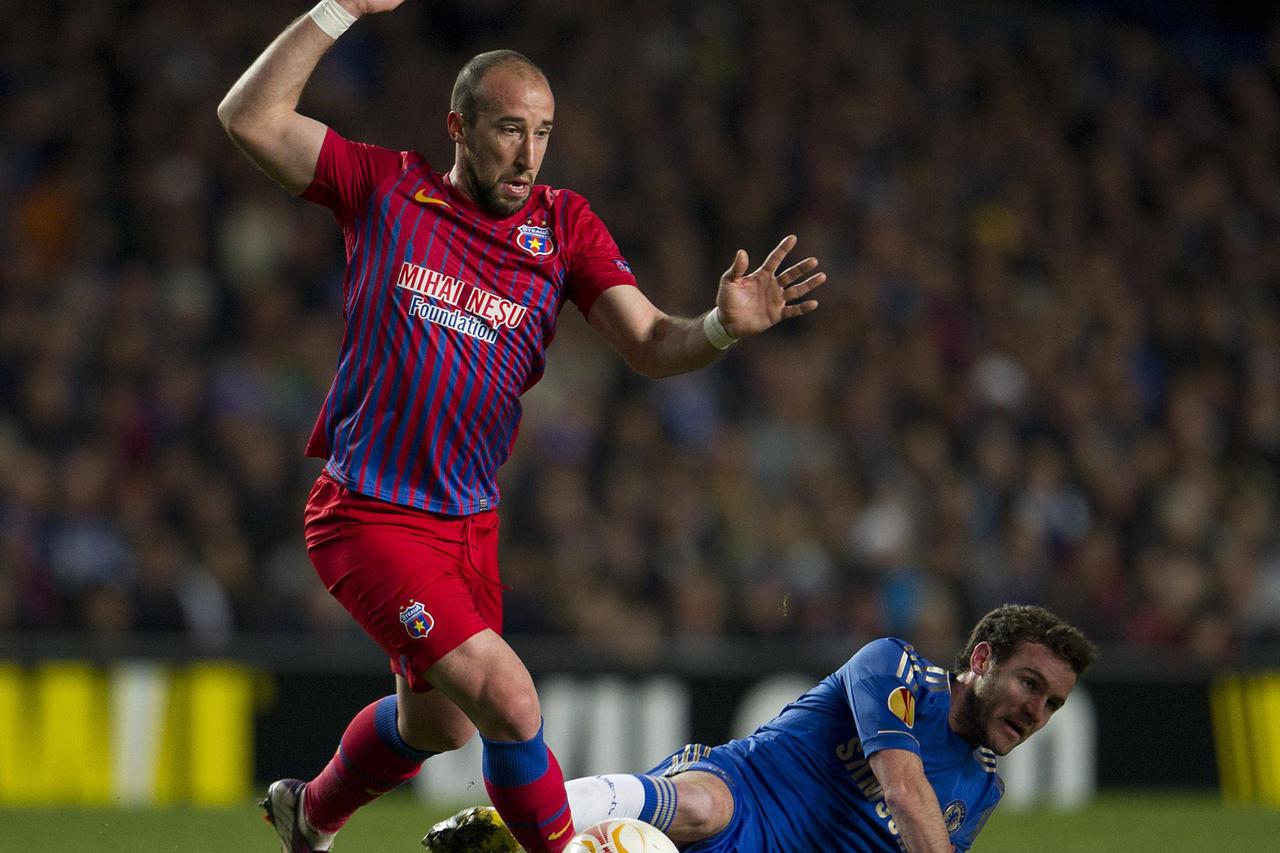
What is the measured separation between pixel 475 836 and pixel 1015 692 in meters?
1.59

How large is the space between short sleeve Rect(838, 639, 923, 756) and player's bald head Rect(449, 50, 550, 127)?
1877 millimetres

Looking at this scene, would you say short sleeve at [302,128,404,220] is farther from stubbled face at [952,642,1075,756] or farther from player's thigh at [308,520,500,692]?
stubbled face at [952,642,1075,756]

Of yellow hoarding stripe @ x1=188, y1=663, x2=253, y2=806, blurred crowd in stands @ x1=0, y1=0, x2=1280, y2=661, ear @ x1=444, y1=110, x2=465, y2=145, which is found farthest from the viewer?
blurred crowd in stands @ x1=0, y1=0, x2=1280, y2=661

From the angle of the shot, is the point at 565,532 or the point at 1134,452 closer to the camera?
the point at 565,532

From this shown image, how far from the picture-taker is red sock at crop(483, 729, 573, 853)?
182 inches

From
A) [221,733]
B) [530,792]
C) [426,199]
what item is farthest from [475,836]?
[221,733]

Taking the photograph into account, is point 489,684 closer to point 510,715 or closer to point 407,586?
point 510,715

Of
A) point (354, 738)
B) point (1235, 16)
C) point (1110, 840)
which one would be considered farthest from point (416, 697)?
point (1235, 16)

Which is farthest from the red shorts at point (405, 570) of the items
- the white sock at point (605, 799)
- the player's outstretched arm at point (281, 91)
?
the player's outstretched arm at point (281, 91)

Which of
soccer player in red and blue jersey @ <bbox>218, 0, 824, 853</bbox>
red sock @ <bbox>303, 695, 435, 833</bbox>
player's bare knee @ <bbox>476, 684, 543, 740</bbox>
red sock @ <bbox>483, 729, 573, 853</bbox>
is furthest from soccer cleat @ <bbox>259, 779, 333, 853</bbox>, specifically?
player's bare knee @ <bbox>476, 684, 543, 740</bbox>

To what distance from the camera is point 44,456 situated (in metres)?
10.4

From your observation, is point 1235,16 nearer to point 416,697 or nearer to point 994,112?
point 994,112

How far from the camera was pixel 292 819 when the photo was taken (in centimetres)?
548

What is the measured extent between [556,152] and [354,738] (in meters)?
7.85
